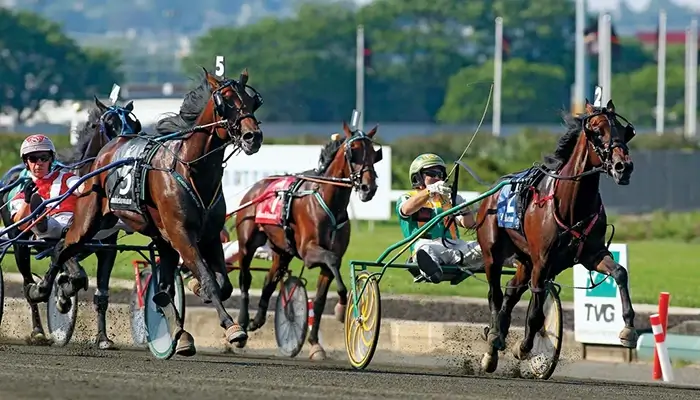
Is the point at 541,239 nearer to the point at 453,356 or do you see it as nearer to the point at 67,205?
the point at 453,356

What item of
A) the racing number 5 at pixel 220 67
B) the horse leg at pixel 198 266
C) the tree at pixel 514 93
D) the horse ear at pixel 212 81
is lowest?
the horse leg at pixel 198 266

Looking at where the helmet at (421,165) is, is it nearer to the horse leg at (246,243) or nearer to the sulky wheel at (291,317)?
the sulky wheel at (291,317)

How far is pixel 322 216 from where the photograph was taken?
43.4 feet

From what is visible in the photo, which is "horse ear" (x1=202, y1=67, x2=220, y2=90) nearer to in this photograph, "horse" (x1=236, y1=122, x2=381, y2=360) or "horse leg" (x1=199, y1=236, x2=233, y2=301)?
"horse leg" (x1=199, y1=236, x2=233, y2=301)

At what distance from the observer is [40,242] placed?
40.9 ft

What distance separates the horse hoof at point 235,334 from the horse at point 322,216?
213 cm

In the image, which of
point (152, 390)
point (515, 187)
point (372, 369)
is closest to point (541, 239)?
point (515, 187)

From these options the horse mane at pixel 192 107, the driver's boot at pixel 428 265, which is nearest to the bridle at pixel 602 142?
the driver's boot at pixel 428 265

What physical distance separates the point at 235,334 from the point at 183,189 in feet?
3.89

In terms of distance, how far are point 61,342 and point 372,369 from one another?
2.95 metres

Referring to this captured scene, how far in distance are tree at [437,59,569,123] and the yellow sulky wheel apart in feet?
242

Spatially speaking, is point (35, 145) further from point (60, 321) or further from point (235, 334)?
point (235, 334)

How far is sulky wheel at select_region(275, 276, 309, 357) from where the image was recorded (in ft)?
43.9

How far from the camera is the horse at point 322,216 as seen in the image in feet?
42.3
